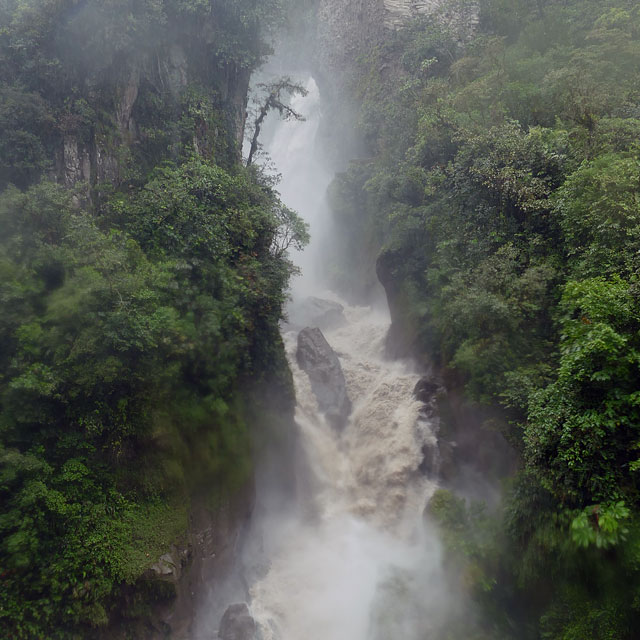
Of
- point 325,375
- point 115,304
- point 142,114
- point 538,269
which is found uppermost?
point 142,114

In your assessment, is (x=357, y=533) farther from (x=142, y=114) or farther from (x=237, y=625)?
(x=142, y=114)

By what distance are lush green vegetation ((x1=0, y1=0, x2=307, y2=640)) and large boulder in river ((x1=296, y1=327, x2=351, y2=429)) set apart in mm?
2767

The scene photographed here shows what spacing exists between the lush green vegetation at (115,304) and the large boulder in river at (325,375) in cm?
277

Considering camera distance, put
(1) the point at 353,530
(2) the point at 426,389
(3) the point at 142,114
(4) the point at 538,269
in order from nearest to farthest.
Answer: (4) the point at 538,269
(1) the point at 353,530
(3) the point at 142,114
(2) the point at 426,389

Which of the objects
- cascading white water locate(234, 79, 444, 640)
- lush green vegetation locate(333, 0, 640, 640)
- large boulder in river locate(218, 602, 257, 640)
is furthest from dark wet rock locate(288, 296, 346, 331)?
large boulder in river locate(218, 602, 257, 640)

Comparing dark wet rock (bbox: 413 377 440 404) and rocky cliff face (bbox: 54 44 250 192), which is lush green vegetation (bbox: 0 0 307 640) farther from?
dark wet rock (bbox: 413 377 440 404)

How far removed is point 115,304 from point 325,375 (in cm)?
1049

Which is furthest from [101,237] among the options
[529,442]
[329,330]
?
[329,330]

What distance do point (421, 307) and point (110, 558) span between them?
14079 mm

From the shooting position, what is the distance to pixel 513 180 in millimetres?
13578

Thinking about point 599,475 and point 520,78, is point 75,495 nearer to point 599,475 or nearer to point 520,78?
point 599,475

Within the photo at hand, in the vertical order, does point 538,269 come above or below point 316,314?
below

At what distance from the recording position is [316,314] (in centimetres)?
2616

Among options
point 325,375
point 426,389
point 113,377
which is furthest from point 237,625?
point 325,375
